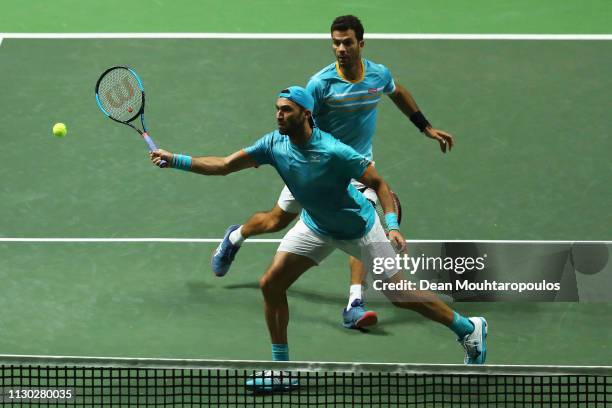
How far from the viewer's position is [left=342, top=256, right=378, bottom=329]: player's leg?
1073cm

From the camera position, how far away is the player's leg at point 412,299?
9.83 m

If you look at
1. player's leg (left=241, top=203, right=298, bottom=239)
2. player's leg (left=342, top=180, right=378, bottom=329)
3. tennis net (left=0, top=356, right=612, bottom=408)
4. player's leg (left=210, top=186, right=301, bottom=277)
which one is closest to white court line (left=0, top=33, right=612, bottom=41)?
player's leg (left=210, top=186, right=301, bottom=277)

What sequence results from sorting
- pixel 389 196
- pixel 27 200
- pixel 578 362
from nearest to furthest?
pixel 389 196 → pixel 578 362 → pixel 27 200

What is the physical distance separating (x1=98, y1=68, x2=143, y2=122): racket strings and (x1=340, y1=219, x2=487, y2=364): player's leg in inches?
81.9

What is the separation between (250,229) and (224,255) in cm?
30

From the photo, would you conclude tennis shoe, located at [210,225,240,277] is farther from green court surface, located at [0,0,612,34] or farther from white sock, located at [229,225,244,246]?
green court surface, located at [0,0,612,34]

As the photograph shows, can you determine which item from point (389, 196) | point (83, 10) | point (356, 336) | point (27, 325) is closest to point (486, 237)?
Result: point (356, 336)

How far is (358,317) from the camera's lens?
1086 centimetres

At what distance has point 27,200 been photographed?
42.2 feet

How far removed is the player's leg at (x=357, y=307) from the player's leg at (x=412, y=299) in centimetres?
81

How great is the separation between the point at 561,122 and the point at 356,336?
4027 mm

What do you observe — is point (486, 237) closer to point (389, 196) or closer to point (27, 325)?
point (389, 196)
